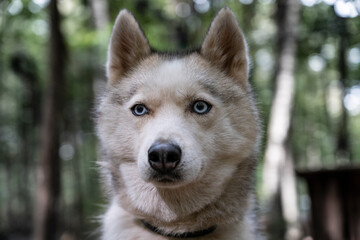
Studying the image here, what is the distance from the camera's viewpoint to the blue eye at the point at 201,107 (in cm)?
321

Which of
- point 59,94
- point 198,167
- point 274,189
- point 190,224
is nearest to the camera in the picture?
point 198,167

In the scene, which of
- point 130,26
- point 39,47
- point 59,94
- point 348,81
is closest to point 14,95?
point 39,47

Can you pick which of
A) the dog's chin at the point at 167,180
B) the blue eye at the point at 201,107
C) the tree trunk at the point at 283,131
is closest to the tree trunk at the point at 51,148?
the tree trunk at the point at 283,131

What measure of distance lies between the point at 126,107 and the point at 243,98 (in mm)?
1030

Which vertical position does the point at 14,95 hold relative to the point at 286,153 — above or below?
above

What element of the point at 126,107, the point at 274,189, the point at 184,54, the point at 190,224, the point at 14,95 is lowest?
the point at 274,189

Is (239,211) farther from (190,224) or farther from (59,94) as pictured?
(59,94)

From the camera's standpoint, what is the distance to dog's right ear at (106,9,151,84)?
3658 millimetres

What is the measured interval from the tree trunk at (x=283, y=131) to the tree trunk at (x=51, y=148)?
4.65m

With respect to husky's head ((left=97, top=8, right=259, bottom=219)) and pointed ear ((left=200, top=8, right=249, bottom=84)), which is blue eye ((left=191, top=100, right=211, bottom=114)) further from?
pointed ear ((left=200, top=8, right=249, bottom=84))

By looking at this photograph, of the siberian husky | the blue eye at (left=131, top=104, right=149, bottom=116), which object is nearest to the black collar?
the siberian husky

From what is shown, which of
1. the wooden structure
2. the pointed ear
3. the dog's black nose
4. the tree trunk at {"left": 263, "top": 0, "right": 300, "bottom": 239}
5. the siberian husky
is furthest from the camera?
the tree trunk at {"left": 263, "top": 0, "right": 300, "bottom": 239}

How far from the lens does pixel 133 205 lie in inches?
128

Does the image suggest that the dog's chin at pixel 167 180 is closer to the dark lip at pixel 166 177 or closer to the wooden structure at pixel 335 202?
the dark lip at pixel 166 177
